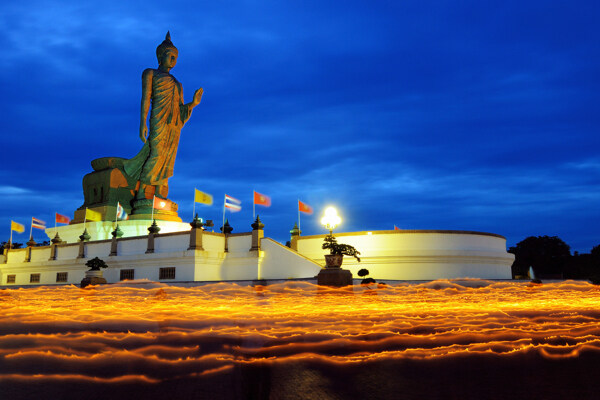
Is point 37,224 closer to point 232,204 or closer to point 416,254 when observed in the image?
point 232,204

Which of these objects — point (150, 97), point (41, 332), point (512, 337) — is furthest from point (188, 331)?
point (150, 97)

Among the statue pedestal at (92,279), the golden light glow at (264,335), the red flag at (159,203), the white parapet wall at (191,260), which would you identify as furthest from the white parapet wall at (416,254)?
the red flag at (159,203)

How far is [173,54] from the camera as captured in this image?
42.4 m

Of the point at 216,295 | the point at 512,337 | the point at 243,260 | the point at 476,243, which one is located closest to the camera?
the point at 512,337

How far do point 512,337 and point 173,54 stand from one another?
3943cm

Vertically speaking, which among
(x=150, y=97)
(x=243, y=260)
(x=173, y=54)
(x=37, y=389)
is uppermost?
(x=173, y=54)

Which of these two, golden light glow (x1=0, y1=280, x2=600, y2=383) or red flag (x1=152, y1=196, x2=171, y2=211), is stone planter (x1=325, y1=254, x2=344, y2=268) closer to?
golden light glow (x1=0, y1=280, x2=600, y2=383)

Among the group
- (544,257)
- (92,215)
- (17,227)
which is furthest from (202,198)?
(544,257)

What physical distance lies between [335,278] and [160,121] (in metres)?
26.2

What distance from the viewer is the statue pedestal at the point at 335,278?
2220 centimetres

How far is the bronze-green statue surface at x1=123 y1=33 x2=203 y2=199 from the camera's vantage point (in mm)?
41031

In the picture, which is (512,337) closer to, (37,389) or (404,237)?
(37,389)

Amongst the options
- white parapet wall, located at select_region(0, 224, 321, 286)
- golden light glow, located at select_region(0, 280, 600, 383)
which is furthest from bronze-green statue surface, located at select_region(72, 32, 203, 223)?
golden light glow, located at select_region(0, 280, 600, 383)

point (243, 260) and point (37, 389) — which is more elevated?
point (243, 260)
